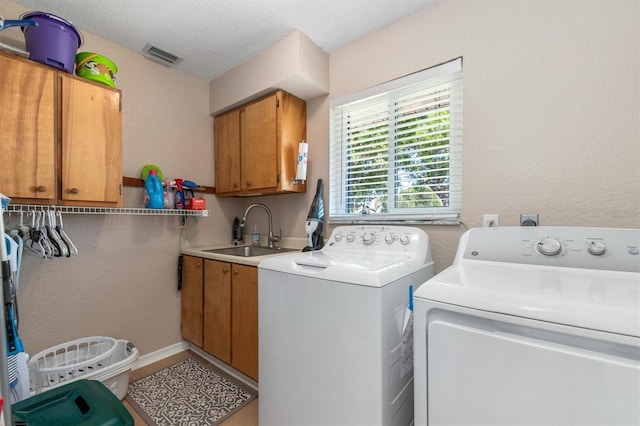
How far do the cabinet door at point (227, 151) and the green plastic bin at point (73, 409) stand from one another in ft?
5.30

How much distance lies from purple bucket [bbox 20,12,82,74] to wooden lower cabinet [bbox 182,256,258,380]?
148 centimetres

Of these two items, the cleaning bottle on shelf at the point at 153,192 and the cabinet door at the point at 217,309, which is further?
the cleaning bottle on shelf at the point at 153,192

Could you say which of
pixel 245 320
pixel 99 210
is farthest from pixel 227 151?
→ pixel 245 320

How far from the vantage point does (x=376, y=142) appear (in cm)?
197

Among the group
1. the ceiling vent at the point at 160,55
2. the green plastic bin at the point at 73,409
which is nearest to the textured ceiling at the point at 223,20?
the ceiling vent at the point at 160,55

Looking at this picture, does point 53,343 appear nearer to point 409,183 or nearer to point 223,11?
point 223,11

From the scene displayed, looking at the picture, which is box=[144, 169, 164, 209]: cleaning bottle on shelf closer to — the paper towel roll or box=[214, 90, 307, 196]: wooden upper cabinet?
box=[214, 90, 307, 196]: wooden upper cabinet

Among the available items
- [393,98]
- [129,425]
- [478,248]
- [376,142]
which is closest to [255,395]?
[129,425]

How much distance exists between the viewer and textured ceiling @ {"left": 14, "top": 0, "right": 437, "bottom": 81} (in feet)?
5.39

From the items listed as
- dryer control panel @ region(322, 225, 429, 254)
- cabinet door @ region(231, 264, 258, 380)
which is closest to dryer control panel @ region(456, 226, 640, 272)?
dryer control panel @ region(322, 225, 429, 254)

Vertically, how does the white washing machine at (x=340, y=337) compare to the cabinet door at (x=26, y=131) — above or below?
below

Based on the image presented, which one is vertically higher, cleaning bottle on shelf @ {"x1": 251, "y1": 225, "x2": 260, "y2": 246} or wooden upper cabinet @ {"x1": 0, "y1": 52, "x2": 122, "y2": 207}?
wooden upper cabinet @ {"x1": 0, "y1": 52, "x2": 122, "y2": 207}

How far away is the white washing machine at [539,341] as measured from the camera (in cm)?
60

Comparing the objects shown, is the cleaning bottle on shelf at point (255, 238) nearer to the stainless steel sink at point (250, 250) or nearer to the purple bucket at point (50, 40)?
the stainless steel sink at point (250, 250)
